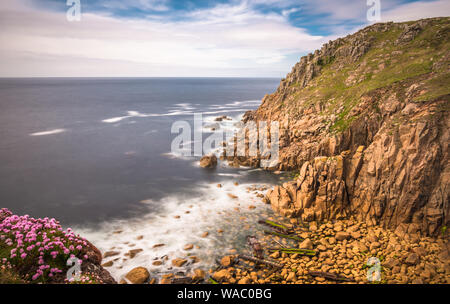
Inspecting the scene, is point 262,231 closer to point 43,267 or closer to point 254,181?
point 254,181

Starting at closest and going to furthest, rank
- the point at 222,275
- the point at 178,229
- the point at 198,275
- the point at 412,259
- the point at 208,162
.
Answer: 1. the point at 412,259
2. the point at 222,275
3. the point at 198,275
4. the point at 178,229
5. the point at 208,162

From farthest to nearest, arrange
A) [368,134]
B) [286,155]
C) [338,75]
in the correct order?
[338,75] → [286,155] → [368,134]

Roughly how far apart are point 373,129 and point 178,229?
25267 mm

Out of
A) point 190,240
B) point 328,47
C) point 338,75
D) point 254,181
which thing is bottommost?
point 190,240

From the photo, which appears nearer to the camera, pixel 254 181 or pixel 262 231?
pixel 262 231

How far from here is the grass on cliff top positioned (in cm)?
3231

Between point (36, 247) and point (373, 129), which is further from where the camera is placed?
point (373, 129)

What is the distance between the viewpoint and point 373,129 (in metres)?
30.3

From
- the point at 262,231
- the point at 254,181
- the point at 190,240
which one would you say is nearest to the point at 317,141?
the point at 254,181

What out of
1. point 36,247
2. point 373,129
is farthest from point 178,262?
point 373,129

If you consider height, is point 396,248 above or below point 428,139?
below

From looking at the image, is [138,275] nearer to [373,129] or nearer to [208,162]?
[208,162]

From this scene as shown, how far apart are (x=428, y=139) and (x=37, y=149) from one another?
61766 millimetres
